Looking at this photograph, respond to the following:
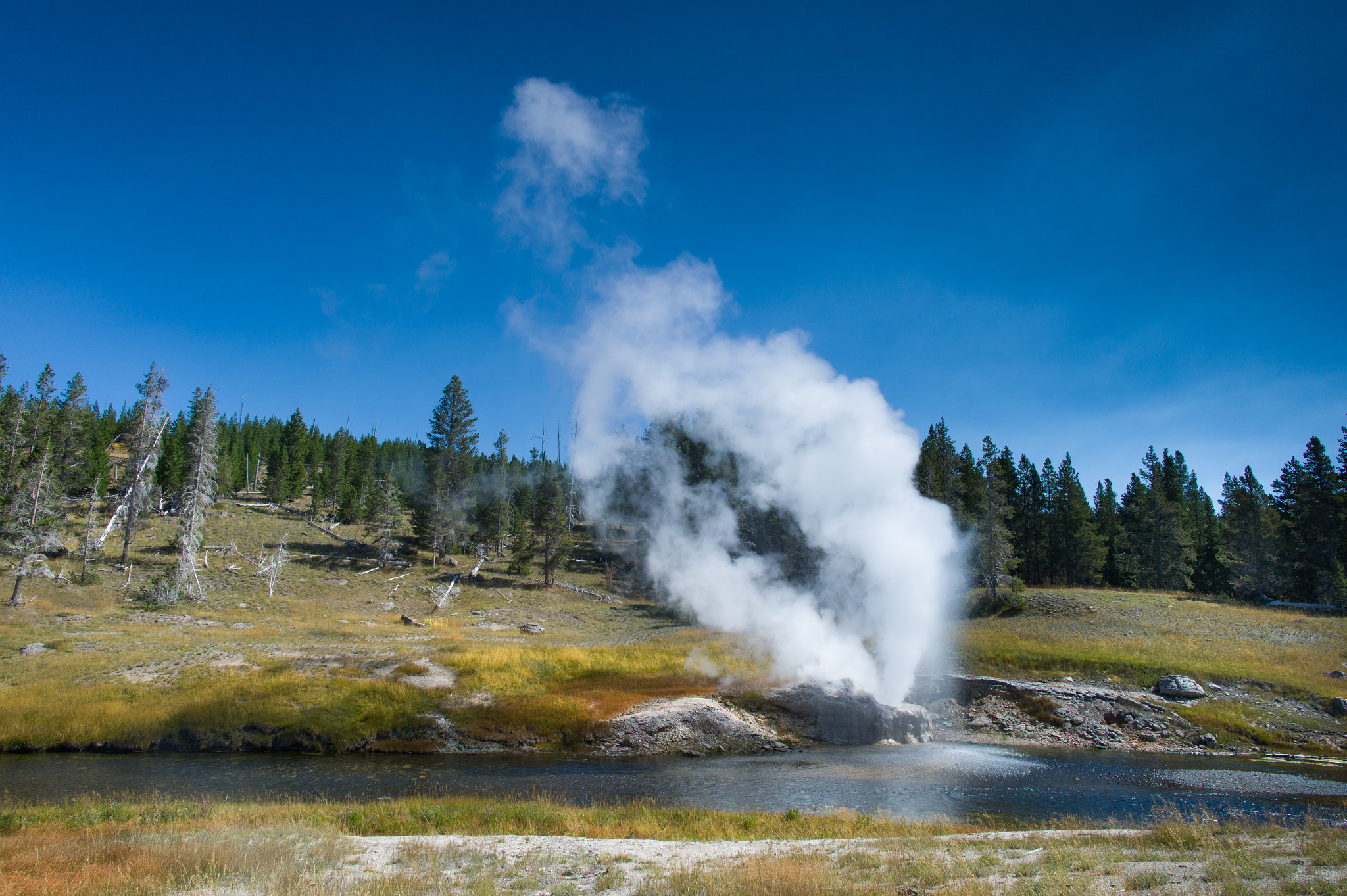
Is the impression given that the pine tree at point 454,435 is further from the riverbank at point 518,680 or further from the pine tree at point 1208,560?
the pine tree at point 1208,560

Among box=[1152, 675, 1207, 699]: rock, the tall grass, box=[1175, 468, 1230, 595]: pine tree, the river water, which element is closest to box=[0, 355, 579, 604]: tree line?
the tall grass

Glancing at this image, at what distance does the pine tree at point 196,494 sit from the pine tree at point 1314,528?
4162 inches

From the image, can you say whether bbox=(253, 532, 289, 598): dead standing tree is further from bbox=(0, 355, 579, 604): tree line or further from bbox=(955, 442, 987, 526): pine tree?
bbox=(955, 442, 987, 526): pine tree

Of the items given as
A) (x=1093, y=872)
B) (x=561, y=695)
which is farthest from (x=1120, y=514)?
(x=1093, y=872)

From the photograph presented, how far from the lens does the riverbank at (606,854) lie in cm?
1032

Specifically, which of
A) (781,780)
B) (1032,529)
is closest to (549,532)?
(781,780)

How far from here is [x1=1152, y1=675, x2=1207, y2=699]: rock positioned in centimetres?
3622

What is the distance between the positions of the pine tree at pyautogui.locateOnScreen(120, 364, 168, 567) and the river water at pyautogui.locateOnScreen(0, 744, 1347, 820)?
134 feet

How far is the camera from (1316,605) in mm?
58156

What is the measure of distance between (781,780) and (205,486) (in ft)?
199

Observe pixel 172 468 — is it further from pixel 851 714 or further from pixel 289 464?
pixel 851 714

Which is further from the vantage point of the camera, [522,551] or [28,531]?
[522,551]

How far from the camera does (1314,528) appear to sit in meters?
66.6

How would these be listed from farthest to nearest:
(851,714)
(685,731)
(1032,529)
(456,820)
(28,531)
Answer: (1032,529), (28,531), (851,714), (685,731), (456,820)
